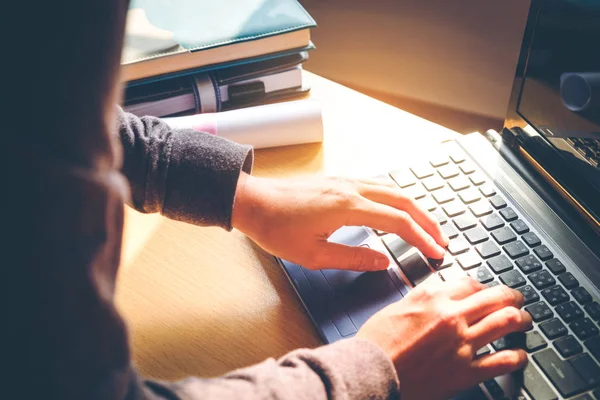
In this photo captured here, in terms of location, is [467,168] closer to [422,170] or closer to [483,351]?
[422,170]

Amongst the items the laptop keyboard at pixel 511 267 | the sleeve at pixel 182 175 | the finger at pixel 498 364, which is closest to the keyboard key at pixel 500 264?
the laptop keyboard at pixel 511 267

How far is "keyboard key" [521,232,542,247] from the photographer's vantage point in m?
0.59

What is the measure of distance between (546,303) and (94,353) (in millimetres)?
421

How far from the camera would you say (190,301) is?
59 centimetres

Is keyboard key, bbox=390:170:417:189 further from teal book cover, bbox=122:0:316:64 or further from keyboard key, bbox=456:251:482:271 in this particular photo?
teal book cover, bbox=122:0:316:64

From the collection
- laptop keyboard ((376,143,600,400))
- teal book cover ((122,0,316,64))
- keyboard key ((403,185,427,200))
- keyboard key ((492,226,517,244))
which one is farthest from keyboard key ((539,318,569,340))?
teal book cover ((122,0,316,64))

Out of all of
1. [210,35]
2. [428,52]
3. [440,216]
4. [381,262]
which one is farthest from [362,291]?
[428,52]

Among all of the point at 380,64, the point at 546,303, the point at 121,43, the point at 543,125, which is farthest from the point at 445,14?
the point at 121,43

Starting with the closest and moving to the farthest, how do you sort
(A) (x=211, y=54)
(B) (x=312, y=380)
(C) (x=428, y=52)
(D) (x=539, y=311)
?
1. (B) (x=312, y=380)
2. (D) (x=539, y=311)
3. (A) (x=211, y=54)
4. (C) (x=428, y=52)

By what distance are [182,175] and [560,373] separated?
0.41m

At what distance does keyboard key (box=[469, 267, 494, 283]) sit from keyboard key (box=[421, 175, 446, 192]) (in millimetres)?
125

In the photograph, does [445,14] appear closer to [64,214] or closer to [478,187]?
[478,187]

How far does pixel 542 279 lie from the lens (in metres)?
0.56

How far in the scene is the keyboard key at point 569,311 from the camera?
0.52 m
